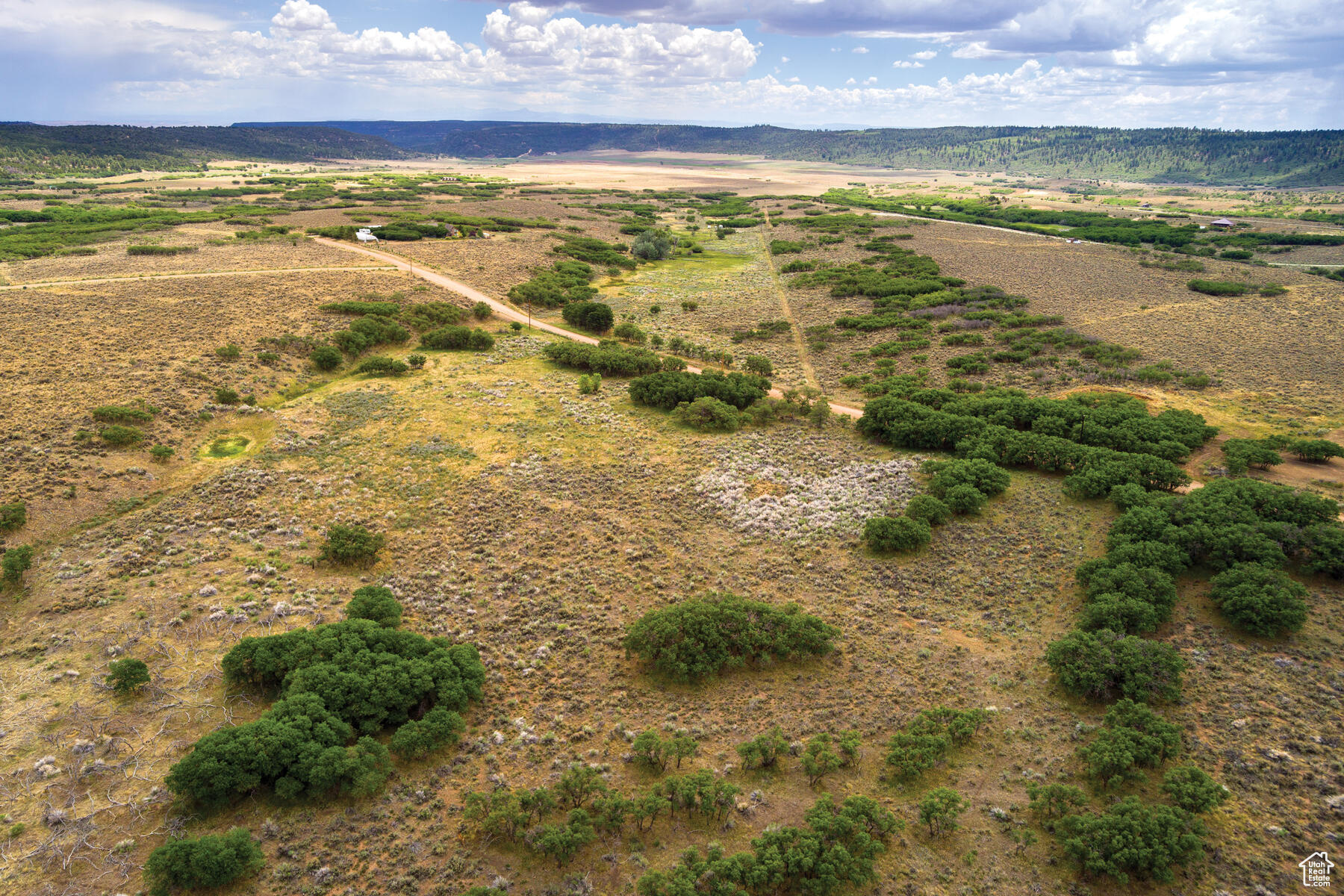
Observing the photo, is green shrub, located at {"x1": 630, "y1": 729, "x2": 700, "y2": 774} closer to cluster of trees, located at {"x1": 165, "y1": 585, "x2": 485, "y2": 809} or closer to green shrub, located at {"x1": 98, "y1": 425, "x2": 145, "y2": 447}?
cluster of trees, located at {"x1": 165, "y1": 585, "x2": 485, "y2": 809}

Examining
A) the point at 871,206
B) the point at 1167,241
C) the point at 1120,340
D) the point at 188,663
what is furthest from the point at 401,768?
the point at 871,206

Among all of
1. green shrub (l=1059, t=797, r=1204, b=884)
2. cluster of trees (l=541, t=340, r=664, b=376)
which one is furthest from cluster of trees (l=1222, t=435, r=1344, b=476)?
cluster of trees (l=541, t=340, r=664, b=376)

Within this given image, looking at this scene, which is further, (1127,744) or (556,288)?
(556,288)

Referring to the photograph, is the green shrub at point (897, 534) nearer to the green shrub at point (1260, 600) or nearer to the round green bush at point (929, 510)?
the round green bush at point (929, 510)

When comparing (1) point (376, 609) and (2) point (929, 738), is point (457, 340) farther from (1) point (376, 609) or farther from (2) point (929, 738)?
(2) point (929, 738)

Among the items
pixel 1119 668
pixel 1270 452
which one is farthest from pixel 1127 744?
pixel 1270 452

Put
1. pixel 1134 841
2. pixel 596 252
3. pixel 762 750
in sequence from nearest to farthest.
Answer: pixel 1134 841
pixel 762 750
pixel 596 252

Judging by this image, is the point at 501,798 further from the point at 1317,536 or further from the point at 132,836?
the point at 1317,536
